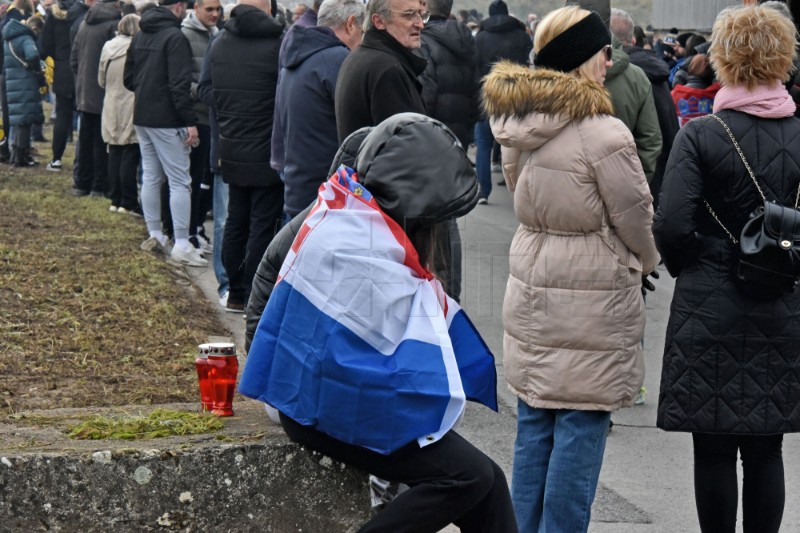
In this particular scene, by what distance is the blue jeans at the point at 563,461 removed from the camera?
4152 mm

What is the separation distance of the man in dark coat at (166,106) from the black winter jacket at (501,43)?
405cm

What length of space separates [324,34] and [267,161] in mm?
1191

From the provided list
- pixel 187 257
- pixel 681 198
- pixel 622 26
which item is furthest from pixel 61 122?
pixel 681 198

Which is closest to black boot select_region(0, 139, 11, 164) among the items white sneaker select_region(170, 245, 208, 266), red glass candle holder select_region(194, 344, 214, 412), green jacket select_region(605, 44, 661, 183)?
white sneaker select_region(170, 245, 208, 266)

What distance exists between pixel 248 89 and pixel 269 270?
415cm

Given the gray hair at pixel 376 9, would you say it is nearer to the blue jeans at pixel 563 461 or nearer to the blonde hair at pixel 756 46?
the blonde hair at pixel 756 46

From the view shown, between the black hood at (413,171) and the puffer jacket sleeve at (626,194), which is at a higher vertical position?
the black hood at (413,171)

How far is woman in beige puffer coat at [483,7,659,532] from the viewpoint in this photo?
13.2 ft

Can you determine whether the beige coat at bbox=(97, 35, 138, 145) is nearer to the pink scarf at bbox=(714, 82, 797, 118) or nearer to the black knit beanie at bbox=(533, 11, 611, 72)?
the black knit beanie at bbox=(533, 11, 611, 72)

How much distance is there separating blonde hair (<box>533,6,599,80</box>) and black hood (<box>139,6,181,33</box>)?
5.73 meters

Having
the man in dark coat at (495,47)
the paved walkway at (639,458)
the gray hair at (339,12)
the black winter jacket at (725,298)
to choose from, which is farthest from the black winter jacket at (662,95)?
the man in dark coat at (495,47)

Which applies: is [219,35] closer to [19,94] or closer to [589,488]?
[589,488]

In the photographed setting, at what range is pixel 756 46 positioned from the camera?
3.96 meters

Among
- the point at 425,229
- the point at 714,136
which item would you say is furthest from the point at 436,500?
the point at 714,136
